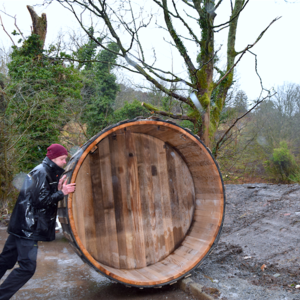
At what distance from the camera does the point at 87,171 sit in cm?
346

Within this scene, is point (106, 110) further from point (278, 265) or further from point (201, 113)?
point (278, 265)

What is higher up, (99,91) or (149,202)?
(99,91)

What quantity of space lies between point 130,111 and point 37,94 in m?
9.77

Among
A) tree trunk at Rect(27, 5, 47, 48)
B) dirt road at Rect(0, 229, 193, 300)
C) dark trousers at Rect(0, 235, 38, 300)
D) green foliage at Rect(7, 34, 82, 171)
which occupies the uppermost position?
tree trunk at Rect(27, 5, 47, 48)

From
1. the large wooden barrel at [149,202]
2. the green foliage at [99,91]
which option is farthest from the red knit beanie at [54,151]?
the green foliage at [99,91]

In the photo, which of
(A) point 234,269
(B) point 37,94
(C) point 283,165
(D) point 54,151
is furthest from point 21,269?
(C) point 283,165

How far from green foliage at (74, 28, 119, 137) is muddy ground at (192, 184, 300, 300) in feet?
40.5

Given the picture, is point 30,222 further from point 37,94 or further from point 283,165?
point 283,165

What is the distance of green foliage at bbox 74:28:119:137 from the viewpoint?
1729 centimetres

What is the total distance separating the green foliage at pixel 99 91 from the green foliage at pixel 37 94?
6480 mm

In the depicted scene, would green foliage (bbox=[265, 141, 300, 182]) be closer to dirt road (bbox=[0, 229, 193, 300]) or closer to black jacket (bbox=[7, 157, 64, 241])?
dirt road (bbox=[0, 229, 193, 300])

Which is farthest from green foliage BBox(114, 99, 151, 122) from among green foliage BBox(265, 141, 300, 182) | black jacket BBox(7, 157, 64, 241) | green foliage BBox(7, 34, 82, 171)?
black jacket BBox(7, 157, 64, 241)

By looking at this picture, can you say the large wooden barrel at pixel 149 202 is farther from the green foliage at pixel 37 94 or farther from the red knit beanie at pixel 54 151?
the green foliage at pixel 37 94

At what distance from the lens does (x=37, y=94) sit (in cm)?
864
